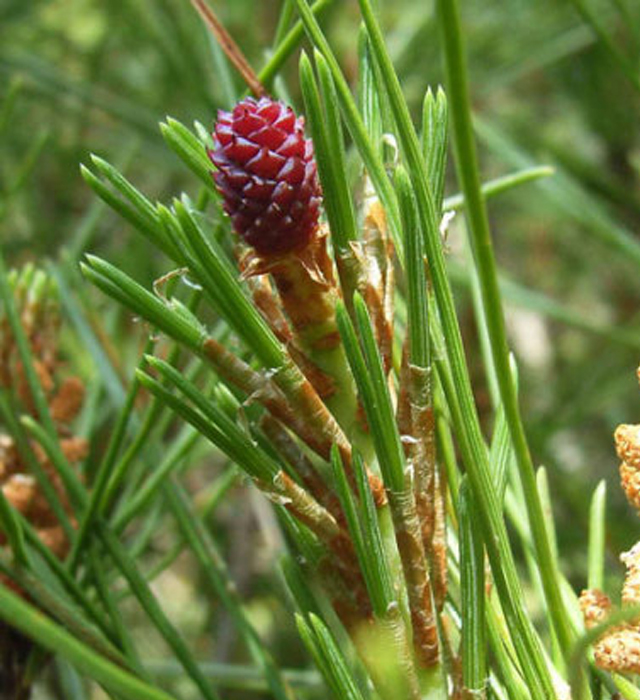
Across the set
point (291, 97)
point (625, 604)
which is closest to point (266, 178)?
point (625, 604)

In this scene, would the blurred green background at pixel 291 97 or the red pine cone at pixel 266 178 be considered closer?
the red pine cone at pixel 266 178

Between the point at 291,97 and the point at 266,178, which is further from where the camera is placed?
the point at 291,97

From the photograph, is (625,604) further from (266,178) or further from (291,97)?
A: (291,97)

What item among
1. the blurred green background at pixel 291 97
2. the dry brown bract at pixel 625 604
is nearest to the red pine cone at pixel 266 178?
the dry brown bract at pixel 625 604

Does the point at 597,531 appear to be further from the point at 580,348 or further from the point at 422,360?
the point at 580,348

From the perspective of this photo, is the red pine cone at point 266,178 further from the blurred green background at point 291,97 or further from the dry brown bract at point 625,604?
the blurred green background at point 291,97

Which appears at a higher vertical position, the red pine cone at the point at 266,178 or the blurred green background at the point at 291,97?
the blurred green background at the point at 291,97

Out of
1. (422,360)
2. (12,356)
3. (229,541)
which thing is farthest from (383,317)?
(229,541)
